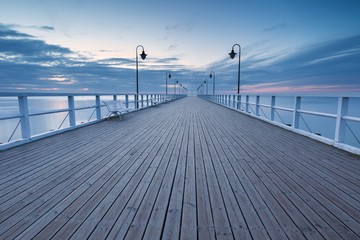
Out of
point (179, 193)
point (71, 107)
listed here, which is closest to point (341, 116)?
point (179, 193)

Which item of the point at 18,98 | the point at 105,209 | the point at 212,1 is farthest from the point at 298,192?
the point at 212,1

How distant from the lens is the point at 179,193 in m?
2.26

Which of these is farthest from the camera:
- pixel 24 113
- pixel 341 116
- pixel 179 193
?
pixel 24 113

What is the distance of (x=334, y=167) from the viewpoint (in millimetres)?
3066

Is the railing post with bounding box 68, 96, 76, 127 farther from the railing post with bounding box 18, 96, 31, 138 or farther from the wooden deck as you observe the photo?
the wooden deck

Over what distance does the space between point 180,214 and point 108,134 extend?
14.0 feet

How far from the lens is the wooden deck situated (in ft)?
5.42

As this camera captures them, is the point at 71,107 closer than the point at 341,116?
No

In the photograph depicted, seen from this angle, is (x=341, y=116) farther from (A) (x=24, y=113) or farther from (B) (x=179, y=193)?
(A) (x=24, y=113)

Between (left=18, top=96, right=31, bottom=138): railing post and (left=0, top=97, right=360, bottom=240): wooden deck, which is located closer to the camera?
(left=0, top=97, right=360, bottom=240): wooden deck

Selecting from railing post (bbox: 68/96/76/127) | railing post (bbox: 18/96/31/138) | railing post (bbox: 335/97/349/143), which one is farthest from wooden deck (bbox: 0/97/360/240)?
railing post (bbox: 68/96/76/127)

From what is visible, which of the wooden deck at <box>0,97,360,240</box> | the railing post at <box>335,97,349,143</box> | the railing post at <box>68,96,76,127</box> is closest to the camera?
the wooden deck at <box>0,97,360,240</box>

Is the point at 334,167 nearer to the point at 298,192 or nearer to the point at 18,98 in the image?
the point at 298,192

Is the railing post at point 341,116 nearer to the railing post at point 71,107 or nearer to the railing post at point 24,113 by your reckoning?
the railing post at point 24,113
